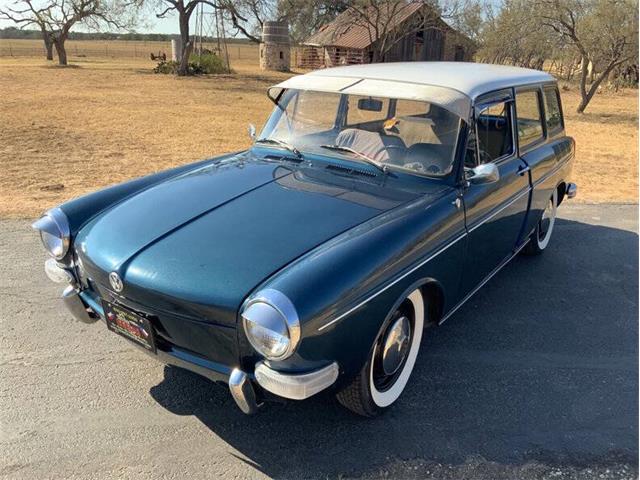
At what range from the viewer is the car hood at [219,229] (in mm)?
2311

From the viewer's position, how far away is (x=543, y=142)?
456 cm

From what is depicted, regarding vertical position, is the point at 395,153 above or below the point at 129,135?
above

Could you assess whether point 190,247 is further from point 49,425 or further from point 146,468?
point 49,425

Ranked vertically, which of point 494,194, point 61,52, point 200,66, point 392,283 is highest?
point 61,52

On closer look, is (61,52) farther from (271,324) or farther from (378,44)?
(271,324)

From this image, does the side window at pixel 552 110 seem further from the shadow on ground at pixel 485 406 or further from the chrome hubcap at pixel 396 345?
the chrome hubcap at pixel 396 345

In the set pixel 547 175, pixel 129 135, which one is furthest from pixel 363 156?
pixel 129 135

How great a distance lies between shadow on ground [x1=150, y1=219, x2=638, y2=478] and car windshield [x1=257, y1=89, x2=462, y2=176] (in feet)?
4.13

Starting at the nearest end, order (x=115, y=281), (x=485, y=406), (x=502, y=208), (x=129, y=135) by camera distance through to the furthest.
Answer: (x=115, y=281) < (x=485, y=406) < (x=502, y=208) < (x=129, y=135)

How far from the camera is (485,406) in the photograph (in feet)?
9.64

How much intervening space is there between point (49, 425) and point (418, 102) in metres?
2.79

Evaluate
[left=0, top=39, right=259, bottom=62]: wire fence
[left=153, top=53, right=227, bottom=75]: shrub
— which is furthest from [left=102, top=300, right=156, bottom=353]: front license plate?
[left=0, top=39, right=259, bottom=62]: wire fence

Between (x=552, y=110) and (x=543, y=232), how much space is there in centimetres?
117

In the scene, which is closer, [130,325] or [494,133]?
[130,325]
